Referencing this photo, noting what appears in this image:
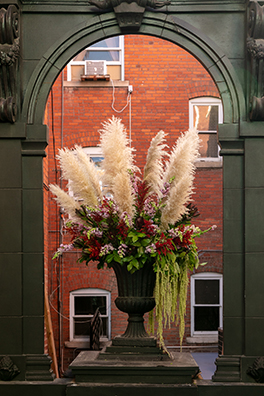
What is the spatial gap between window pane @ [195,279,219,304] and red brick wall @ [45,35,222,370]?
1.14ft

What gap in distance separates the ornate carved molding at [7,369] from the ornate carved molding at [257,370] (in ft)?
6.68

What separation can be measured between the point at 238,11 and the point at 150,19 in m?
0.82

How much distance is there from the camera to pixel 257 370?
177 inches

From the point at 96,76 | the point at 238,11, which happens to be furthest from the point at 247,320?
the point at 96,76

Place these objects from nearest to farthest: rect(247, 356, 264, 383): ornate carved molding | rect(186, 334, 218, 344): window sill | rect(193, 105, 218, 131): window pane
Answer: rect(247, 356, 264, 383): ornate carved molding < rect(186, 334, 218, 344): window sill < rect(193, 105, 218, 131): window pane

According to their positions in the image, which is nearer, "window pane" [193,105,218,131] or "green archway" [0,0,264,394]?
"green archway" [0,0,264,394]

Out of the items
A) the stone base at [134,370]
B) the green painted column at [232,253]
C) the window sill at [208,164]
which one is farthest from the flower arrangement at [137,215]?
the window sill at [208,164]

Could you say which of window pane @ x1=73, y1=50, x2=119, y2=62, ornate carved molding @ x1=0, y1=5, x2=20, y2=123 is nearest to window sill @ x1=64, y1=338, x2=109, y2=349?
window pane @ x1=73, y1=50, x2=119, y2=62

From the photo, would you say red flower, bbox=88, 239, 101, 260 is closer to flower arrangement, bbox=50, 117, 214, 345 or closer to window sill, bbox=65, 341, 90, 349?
flower arrangement, bbox=50, 117, 214, 345

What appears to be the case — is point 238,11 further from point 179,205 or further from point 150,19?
point 179,205

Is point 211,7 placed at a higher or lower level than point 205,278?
higher

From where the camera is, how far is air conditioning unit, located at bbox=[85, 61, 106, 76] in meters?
11.3

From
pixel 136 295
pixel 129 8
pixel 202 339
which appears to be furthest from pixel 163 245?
pixel 202 339

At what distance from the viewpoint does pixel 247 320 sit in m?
4.59
